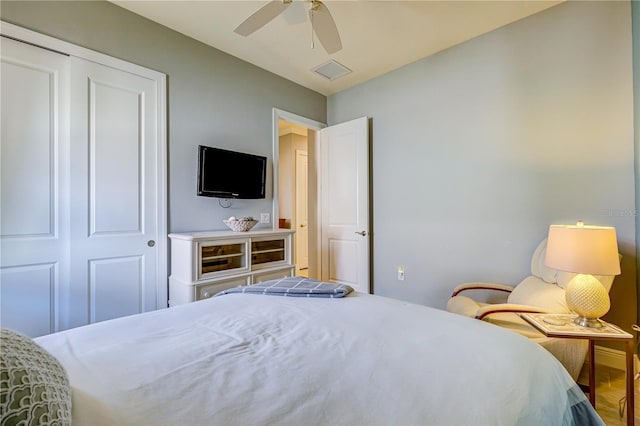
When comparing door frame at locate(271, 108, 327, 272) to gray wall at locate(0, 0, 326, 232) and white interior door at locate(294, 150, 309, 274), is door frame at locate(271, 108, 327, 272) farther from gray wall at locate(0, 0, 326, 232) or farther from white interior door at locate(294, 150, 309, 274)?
white interior door at locate(294, 150, 309, 274)

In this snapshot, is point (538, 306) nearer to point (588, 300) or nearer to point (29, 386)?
point (588, 300)

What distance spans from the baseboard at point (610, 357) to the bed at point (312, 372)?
160 cm

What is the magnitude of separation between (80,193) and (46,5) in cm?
127

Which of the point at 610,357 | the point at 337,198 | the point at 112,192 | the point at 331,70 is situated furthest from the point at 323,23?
the point at 610,357

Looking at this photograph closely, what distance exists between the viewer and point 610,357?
82.9 inches

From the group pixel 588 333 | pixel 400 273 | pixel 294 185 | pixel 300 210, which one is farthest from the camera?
pixel 300 210

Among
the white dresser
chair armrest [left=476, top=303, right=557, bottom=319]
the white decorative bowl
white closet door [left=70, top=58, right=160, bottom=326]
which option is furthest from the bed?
the white decorative bowl

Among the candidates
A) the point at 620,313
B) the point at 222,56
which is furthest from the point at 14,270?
the point at 620,313

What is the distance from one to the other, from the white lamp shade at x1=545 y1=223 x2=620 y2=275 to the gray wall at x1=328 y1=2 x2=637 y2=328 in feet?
2.57

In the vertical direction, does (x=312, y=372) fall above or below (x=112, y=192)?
below

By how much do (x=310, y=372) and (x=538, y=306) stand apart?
181 centimetres

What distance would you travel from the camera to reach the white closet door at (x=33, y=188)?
5.98ft

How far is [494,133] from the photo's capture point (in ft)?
8.55

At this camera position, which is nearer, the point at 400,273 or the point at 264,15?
the point at 264,15
